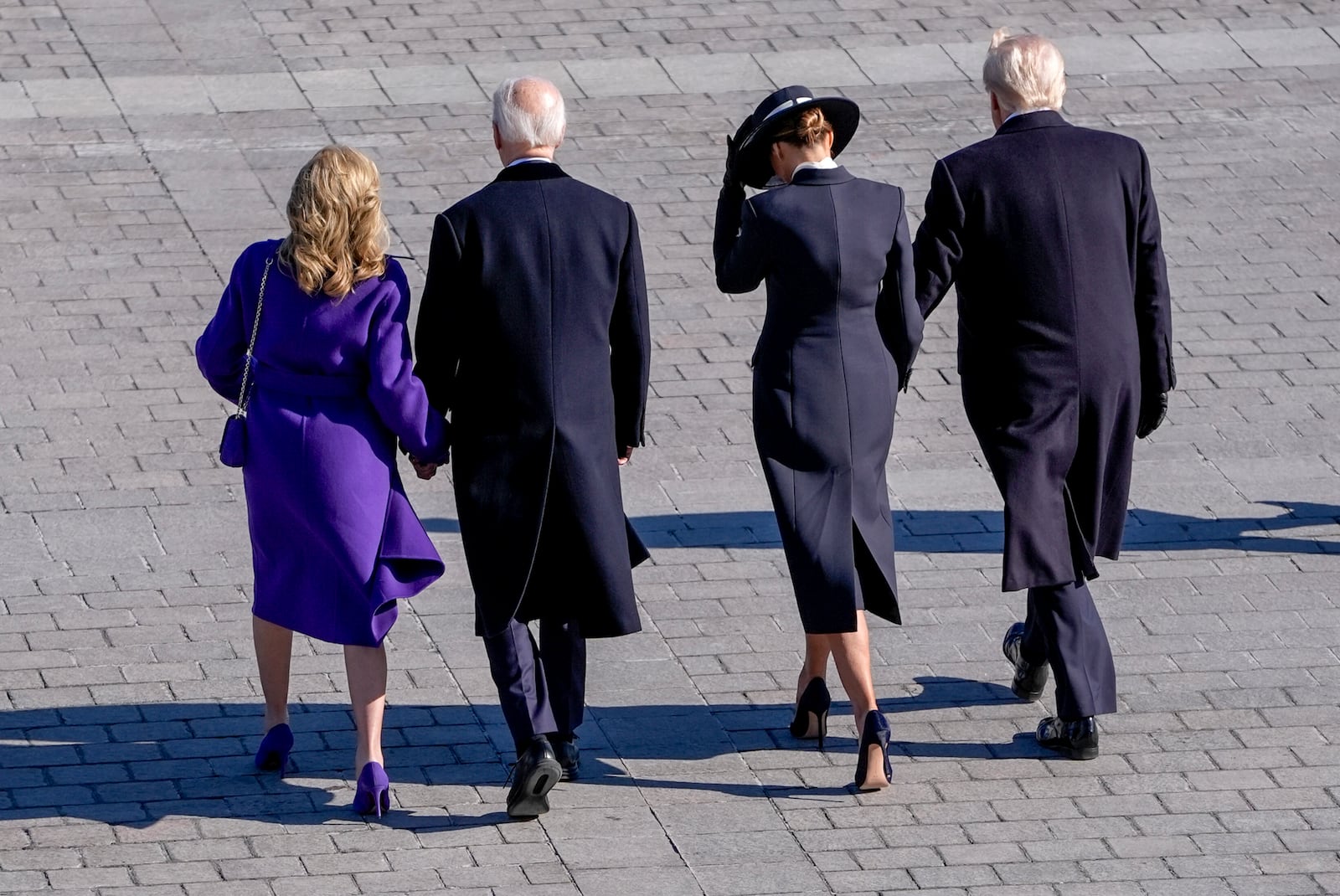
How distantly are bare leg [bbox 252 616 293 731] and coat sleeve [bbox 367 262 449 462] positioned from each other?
0.68 metres

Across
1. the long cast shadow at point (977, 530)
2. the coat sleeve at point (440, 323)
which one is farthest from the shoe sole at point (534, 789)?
the long cast shadow at point (977, 530)

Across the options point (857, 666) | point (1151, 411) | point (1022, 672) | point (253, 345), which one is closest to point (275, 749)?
point (253, 345)

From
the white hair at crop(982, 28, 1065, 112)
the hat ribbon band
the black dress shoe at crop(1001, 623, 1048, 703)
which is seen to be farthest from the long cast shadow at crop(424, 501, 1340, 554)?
the hat ribbon band

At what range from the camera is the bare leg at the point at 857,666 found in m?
5.88

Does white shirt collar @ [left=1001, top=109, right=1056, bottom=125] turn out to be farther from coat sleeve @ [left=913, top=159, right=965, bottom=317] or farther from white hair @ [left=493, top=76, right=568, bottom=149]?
white hair @ [left=493, top=76, right=568, bottom=149]

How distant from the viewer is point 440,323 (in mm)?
5566

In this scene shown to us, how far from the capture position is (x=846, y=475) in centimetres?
584

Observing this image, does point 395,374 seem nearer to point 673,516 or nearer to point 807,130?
point 807,130

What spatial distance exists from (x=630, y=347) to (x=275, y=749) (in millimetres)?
1464

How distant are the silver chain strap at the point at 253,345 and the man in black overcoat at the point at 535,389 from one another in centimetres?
41

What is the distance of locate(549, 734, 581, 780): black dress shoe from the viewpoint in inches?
A: 233

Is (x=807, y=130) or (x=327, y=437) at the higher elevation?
(x=807, y=130)

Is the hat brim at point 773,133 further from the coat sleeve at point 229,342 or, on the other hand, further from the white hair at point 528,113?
the coat sleeve at point 229,342

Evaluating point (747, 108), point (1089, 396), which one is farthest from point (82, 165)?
point (1089, 396)
